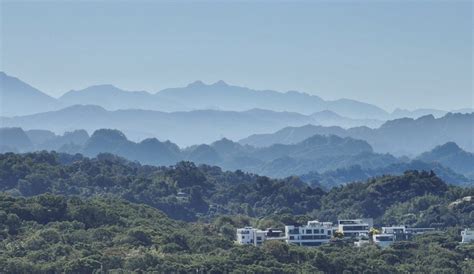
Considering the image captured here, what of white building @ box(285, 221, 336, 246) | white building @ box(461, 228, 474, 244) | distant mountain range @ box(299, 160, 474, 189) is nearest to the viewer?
white building @ box(461, 228, 474, 244)

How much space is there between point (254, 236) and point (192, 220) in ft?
82.4

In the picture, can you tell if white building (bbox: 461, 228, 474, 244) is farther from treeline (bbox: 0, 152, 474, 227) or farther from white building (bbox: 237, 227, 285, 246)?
treeline (bbox: 0, 152, 474, 227)

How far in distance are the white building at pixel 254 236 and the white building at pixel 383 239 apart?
13.8ft

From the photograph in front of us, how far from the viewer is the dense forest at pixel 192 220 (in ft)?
166

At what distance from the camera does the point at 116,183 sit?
93.8m

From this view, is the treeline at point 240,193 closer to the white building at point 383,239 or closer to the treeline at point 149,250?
the white building at point 383,239

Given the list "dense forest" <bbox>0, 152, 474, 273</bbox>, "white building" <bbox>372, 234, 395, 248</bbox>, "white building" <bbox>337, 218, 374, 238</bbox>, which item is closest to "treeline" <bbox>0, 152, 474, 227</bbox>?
"dense forest" <bbox>0, 152, 474, 273</bbox>

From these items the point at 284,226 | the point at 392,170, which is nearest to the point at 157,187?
the point at 284,226

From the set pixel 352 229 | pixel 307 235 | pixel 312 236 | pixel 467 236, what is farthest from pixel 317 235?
pixel 467 236

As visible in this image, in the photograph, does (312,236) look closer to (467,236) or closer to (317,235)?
(317,235)

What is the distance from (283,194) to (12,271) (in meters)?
46.6

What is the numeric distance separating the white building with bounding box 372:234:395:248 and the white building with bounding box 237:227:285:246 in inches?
165

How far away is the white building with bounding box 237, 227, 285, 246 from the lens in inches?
Result: 2408

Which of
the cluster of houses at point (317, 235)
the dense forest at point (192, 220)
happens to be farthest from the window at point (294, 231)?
the dense forest at point (192, 220)
